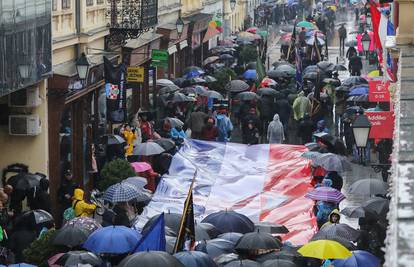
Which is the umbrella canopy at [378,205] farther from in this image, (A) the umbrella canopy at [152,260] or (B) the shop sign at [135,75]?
(B) the shop sign at [135,75]

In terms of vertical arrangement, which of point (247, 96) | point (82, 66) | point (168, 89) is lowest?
point (168, 89)

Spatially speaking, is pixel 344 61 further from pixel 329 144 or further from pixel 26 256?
pixel 26 256

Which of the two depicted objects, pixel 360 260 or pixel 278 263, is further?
pixel 360 260

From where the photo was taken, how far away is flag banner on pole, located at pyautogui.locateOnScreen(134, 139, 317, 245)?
1925cm

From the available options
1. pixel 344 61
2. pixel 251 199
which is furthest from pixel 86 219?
pixel 344 61

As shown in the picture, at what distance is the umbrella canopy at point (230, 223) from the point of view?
16750 mm

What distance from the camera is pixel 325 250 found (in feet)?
46.3

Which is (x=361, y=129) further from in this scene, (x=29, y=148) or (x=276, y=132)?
(x=276, y=132)

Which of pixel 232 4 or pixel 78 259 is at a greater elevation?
pixel 78 259

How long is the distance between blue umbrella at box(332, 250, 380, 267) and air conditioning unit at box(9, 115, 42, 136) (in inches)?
322

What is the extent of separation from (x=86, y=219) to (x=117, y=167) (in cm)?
474

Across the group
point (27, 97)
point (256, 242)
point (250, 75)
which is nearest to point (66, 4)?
point (27, 97)

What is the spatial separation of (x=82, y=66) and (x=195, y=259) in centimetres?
988

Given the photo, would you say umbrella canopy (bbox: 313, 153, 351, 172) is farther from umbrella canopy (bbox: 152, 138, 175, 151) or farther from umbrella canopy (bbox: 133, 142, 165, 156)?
umbrella canopy (bbox: 152, 138, 175, 151)
